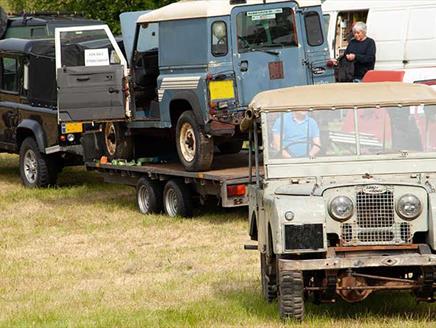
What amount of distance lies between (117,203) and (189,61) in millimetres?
3381

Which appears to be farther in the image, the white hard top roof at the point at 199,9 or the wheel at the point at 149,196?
the wheel at the point at 149,196

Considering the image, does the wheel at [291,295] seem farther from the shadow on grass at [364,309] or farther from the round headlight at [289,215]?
the round headlight at [289,215]

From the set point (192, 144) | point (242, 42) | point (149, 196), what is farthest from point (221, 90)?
point (149, 196)

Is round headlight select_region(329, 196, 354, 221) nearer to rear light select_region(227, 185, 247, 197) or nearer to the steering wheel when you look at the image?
rear light select_region(227, 185, 247, 197)

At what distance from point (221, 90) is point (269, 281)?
647 cm

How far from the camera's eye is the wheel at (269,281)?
1036cm

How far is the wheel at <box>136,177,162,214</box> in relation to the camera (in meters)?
18.1

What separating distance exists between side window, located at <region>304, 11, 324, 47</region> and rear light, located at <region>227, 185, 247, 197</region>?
2.18 metres

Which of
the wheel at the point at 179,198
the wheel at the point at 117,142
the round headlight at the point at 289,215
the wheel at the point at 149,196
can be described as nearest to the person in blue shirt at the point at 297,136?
the round headlight at the point at 289,215

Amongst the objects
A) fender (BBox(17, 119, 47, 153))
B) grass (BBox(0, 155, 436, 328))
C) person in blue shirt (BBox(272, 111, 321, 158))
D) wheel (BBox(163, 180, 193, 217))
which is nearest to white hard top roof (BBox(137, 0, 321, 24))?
wheel (BBox(163, 180, 193, 217))

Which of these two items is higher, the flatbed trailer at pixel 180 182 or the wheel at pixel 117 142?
the wheel at pixel 117 142

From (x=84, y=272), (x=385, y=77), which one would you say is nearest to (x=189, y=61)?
(x=385, y=77)

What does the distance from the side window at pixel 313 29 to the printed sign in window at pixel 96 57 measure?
303cm

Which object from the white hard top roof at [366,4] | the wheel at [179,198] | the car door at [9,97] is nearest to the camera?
the wheel at [179,198]
